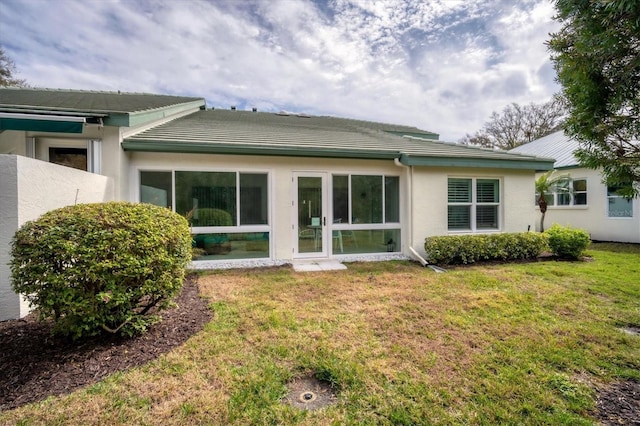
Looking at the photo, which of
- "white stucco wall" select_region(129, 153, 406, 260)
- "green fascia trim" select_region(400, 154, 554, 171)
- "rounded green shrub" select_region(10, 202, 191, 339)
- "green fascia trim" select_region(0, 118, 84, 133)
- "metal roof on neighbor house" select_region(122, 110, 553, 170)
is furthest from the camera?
"green fascia trim" select_region(400, 154, 554, 171)

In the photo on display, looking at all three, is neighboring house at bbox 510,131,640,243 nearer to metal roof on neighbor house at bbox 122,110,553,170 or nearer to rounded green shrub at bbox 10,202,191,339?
metal roof on neighbor house at bbox 122,110,553,170

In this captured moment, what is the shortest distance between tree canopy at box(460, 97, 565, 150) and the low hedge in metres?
26.0

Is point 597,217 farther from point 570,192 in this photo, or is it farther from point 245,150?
point 245,150

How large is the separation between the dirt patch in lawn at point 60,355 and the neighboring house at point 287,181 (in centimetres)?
354

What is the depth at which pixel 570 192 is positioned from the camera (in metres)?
14.4

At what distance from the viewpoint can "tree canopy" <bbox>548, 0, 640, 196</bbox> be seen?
296 centimetres

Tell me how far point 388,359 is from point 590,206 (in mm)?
16214

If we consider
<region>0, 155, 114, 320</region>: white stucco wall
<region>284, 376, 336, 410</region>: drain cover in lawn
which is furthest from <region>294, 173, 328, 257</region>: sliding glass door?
<region>284, 376, 336, 410</region>: drain cover in lawn

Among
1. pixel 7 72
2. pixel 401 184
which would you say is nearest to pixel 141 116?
pixel 401 184

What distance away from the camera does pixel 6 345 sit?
346cm

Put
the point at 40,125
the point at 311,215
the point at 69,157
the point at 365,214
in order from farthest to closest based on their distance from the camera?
the point at 365,214, the point at 311,215, the point at 69,157, the point at 40,125

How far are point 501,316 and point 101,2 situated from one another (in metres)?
13.7

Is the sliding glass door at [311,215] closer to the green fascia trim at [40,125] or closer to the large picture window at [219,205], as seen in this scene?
the large picture window at [219,205]

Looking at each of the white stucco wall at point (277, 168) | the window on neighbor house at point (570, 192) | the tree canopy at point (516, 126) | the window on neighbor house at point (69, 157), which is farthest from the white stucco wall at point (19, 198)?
the tree canopy at point (516, 126)
